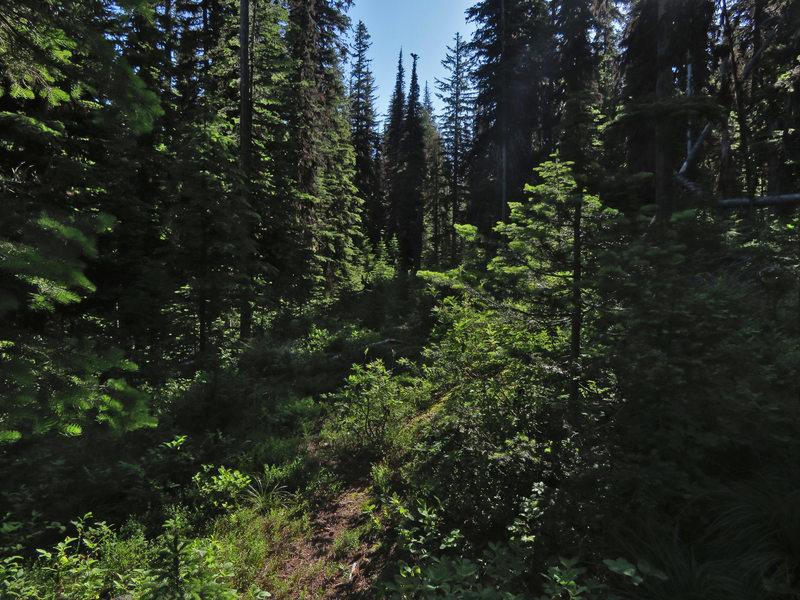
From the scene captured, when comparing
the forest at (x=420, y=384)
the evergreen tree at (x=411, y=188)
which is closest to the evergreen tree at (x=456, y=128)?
the evergreen tree at (x=411, y=188)

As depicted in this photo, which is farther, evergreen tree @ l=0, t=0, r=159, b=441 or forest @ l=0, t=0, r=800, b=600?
forest @ l=0, t=0, r=800, b=600

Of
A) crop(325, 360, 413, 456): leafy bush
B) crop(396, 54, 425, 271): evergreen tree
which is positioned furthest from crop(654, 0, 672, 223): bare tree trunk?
crop(396, 54, 425, 271): evergreen tree

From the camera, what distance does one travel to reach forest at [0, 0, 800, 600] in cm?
258

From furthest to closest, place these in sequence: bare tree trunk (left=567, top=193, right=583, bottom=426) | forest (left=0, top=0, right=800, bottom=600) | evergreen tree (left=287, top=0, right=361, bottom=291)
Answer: evergreen tree (left=287, top=0, right=361, bottom=291), bare tree trunk (left=567, top=193, right=583, bottom=426), forest (left=0, top=0, right=800, bottom=600)

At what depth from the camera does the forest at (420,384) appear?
8.47 ft

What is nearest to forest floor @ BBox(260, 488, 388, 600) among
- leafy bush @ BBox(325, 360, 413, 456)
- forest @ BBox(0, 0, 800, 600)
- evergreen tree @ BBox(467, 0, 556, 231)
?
forest @ BBox(0, 0, 800, 600)

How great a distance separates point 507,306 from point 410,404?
354 cm

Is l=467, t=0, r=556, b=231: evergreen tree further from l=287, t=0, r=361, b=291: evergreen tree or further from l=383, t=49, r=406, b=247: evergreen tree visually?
l=383, t=49, r=406, b=247: evergreen tree

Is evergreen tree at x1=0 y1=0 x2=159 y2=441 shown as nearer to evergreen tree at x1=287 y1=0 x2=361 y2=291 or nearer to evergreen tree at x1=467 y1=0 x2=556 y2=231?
evergreen tree at x1=287 y1=0 x2=361 y2=291

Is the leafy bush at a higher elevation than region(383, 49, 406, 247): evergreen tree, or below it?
below

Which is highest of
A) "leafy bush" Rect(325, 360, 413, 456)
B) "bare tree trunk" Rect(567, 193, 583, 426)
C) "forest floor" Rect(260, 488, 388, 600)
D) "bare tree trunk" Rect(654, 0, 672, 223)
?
"bare tree trunk" Rect(654, 0, 672, 223)

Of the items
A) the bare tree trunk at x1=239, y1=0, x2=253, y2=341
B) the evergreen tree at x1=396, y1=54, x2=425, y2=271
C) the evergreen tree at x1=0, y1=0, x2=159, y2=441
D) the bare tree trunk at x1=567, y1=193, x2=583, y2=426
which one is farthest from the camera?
the evergreen tree at x1=396, y1=54, x2=425, y2=271

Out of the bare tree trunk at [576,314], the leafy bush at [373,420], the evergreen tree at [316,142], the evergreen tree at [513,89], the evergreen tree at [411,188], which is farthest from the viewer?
the evergreen tree at [411,188]

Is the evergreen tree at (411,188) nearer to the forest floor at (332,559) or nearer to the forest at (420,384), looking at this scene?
the forest at (420,384)
